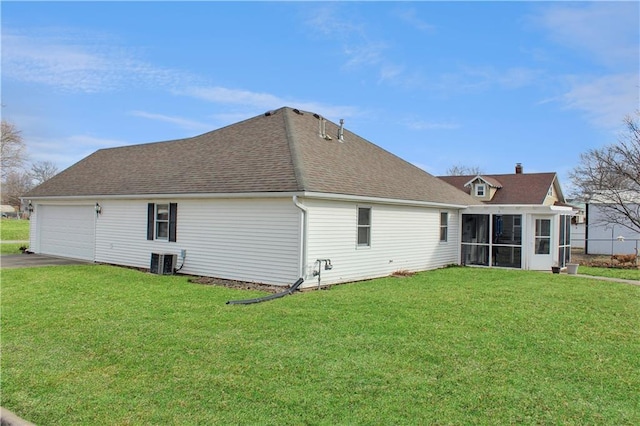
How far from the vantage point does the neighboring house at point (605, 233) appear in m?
27.6

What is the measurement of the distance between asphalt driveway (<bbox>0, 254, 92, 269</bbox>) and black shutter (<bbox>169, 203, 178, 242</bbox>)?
4754mm

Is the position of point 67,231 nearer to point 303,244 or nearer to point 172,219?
point 172,219

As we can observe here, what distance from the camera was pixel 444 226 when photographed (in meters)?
18.5

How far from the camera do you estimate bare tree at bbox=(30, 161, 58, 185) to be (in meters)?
81.6

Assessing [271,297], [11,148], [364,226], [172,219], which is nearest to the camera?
[271,297]

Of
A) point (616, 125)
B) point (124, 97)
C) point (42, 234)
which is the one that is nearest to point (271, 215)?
point (124, 97)

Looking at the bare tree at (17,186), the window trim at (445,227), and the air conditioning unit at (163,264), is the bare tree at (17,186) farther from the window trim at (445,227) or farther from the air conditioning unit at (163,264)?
the window trim at (445,227)

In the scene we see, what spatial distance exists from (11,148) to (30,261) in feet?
128

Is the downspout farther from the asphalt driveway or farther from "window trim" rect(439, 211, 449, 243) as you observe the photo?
the asphalt driveway

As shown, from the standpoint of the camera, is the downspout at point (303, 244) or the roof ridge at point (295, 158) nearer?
the downspout at point (303, 244)

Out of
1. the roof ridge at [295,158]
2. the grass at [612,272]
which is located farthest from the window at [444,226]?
the roof ridge at [295,158]

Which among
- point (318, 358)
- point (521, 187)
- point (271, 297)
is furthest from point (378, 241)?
point (521, 187)

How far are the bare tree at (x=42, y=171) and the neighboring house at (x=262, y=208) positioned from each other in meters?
72.3

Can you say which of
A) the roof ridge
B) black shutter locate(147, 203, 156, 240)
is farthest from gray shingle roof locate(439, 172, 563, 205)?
black shutter locate(147, 203, 156, 240)
